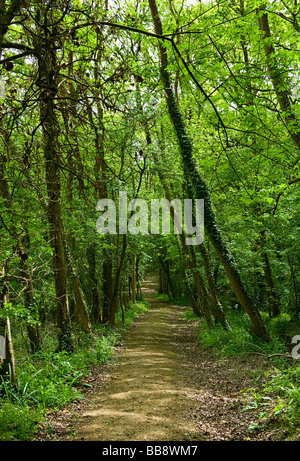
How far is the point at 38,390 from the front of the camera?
5.75 m

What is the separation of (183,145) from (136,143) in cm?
254

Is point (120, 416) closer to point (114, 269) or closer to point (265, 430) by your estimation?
point (265, 430)

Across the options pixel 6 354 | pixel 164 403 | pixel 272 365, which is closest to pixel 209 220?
pixel 272 365

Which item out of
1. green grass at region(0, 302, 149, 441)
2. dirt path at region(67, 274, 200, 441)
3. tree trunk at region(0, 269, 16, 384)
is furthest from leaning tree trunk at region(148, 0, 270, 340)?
tree trunk at region(0, 269, 16, 384)

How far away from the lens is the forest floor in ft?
15.6

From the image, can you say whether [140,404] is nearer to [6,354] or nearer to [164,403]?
[164,403]

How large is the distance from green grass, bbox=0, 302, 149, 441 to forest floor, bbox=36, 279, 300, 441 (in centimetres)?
22

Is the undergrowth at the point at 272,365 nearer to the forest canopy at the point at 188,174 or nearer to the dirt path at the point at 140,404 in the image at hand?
the forest canopy at the point at 188,174

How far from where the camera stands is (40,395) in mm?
5785

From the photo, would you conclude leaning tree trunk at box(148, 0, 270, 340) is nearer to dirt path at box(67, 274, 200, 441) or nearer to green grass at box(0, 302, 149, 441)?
dirt path at box(67, 274, 200, 441)

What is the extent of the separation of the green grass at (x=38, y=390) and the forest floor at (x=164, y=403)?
0.71 feet

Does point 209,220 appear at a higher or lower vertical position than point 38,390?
higher

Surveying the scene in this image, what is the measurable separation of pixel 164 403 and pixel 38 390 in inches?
85.5

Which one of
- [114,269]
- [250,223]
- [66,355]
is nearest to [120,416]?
[66,355]
